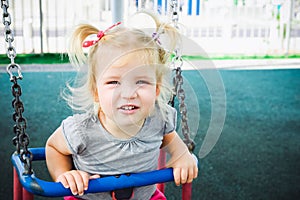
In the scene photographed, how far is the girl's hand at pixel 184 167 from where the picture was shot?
1.05m

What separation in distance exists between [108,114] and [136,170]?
7.3 inches

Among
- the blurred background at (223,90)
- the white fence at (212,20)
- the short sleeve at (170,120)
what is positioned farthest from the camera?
the white fence at (212,20)

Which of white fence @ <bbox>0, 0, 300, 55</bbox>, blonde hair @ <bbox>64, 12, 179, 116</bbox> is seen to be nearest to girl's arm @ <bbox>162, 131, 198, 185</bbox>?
blonde hair @ <bbox>64, 12, 179, 116</bbox>

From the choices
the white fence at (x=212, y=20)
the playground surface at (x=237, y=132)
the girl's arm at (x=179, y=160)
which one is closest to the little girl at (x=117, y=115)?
the girl's arm at (x=179, y=160)

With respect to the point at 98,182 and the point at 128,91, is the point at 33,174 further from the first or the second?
the point at 128,91

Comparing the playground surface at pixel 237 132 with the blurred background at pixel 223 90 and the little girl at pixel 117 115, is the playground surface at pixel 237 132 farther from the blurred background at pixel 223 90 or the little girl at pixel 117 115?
the little girl at pixel 117 115

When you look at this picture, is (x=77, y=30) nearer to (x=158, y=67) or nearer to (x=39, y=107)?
(x=158, y=67)

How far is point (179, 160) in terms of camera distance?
1110 mm

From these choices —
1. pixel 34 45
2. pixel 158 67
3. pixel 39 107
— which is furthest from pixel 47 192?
pixel 34 45

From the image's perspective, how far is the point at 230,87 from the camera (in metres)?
3.80

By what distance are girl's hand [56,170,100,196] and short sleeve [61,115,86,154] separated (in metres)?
0.08

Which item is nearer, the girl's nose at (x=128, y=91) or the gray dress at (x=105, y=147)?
the girl's nose at (x=128, y=91)

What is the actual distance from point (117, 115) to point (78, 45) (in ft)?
0.78

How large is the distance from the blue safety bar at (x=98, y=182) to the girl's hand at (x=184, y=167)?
2cm
